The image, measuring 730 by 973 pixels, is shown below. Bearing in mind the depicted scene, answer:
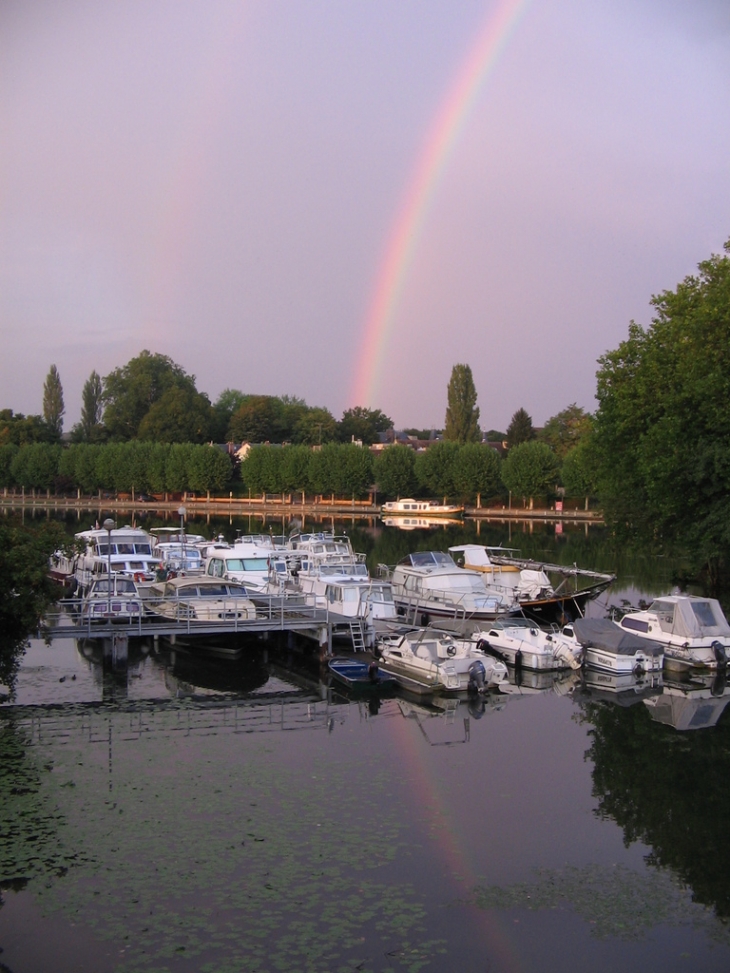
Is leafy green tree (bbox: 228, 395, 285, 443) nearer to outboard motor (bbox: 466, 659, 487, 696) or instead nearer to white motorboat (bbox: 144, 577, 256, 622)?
white motorboat (bbox: 144, 577, 256, 622)

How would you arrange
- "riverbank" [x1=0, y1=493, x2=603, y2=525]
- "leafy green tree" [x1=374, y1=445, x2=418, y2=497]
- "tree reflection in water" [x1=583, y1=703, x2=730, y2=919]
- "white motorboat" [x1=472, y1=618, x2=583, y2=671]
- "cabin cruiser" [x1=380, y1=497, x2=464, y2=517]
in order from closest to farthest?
1. "tree reflection in water" [x1=583, y1=703, x2=730, y2=919]
2. "white motorboat" [x1=472, y1=618, x2=583, y2=671]
3. "riverbank" [x1=0, y1=493, x2=603, y2=525]
4. "cabin cruiser" [x1=380, y1=497, x2=464, y2=517]
5. "leafy green tree" [x1=374, y1=445, x2=418, y2=497]

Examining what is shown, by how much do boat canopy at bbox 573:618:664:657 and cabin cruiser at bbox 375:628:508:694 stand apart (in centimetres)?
310

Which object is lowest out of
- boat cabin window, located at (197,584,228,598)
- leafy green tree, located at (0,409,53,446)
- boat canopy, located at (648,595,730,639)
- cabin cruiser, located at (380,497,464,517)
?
boat canopy, located at (648,595,730,639)

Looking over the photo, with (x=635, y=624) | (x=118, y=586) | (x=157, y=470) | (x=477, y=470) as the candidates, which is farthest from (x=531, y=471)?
(x=118, y=586)

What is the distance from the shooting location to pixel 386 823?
16.8 meters

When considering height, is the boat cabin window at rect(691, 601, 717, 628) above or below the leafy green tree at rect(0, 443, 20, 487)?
below

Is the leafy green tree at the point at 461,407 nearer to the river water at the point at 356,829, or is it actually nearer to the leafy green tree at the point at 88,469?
the leafy green tree at the point at 88,469

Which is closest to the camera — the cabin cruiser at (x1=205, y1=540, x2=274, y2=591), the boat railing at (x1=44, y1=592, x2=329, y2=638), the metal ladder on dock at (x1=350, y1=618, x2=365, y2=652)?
the boat railing at (x1=44, y1=592, x2=329, y2=638)

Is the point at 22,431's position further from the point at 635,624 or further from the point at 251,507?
the point at 635,624

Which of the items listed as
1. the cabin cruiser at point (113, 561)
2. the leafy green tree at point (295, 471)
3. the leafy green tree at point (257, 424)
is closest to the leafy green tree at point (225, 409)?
the leafy green tree at point (257, 424)

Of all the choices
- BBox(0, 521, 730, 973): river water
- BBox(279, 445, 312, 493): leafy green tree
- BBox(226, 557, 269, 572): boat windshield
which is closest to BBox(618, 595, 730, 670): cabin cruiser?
BBox(0, 521, 730, 973): river water

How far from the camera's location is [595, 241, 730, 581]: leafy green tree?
40.3 m

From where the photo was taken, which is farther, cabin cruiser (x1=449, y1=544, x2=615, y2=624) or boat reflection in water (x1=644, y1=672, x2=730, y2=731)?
cabin cruiser (x1=449, y1=544, x2=615, y2=624)

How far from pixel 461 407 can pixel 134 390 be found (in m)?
57.4
